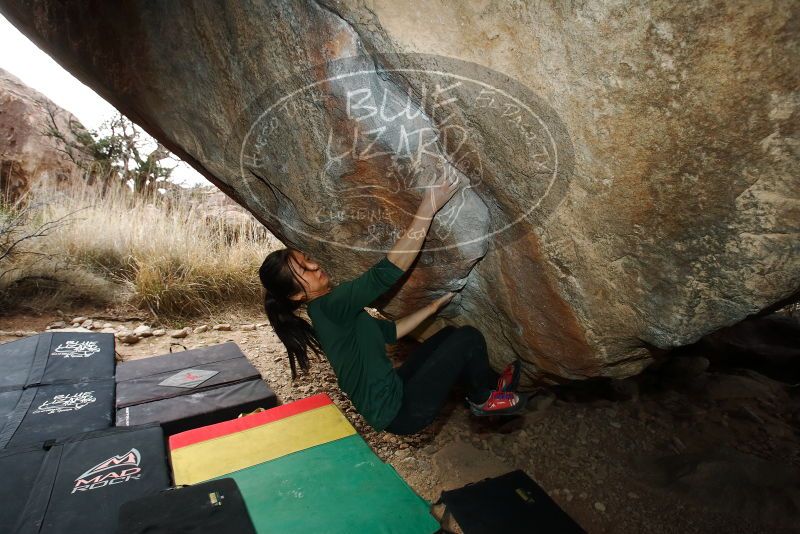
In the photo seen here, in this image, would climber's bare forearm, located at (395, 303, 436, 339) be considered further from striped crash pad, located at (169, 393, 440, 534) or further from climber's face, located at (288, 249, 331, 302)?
striped crash pad, located at (169, 393, 440, 534)

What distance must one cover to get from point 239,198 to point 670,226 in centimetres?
181

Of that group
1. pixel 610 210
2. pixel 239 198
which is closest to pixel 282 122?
pixel 239 198

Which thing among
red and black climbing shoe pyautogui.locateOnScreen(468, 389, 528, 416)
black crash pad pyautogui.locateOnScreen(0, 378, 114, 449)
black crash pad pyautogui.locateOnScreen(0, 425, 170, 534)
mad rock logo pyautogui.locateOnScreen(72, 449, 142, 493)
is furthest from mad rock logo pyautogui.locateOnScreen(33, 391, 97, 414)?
red and black climbing shoe pyautogui.locateOnScreen(468, 389, 528, 416)

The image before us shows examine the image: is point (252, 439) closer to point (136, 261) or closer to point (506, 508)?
point (506, 508)

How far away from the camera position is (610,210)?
1.38 m

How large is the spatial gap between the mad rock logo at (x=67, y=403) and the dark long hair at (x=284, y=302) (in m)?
1.33

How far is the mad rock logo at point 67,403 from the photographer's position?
2471 mm

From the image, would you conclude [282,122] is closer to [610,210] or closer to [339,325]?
[339,325]

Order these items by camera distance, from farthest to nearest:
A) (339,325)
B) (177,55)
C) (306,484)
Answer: (306,484) → (339,325) → (177,55)

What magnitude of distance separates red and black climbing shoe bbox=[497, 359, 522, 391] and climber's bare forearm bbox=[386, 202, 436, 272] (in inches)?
34.3

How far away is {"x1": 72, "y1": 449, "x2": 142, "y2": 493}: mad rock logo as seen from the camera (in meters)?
1.92

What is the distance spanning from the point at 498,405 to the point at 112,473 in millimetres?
1769

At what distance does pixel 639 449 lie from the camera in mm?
2473

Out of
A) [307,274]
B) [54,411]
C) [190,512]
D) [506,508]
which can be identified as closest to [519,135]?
[307,274]
